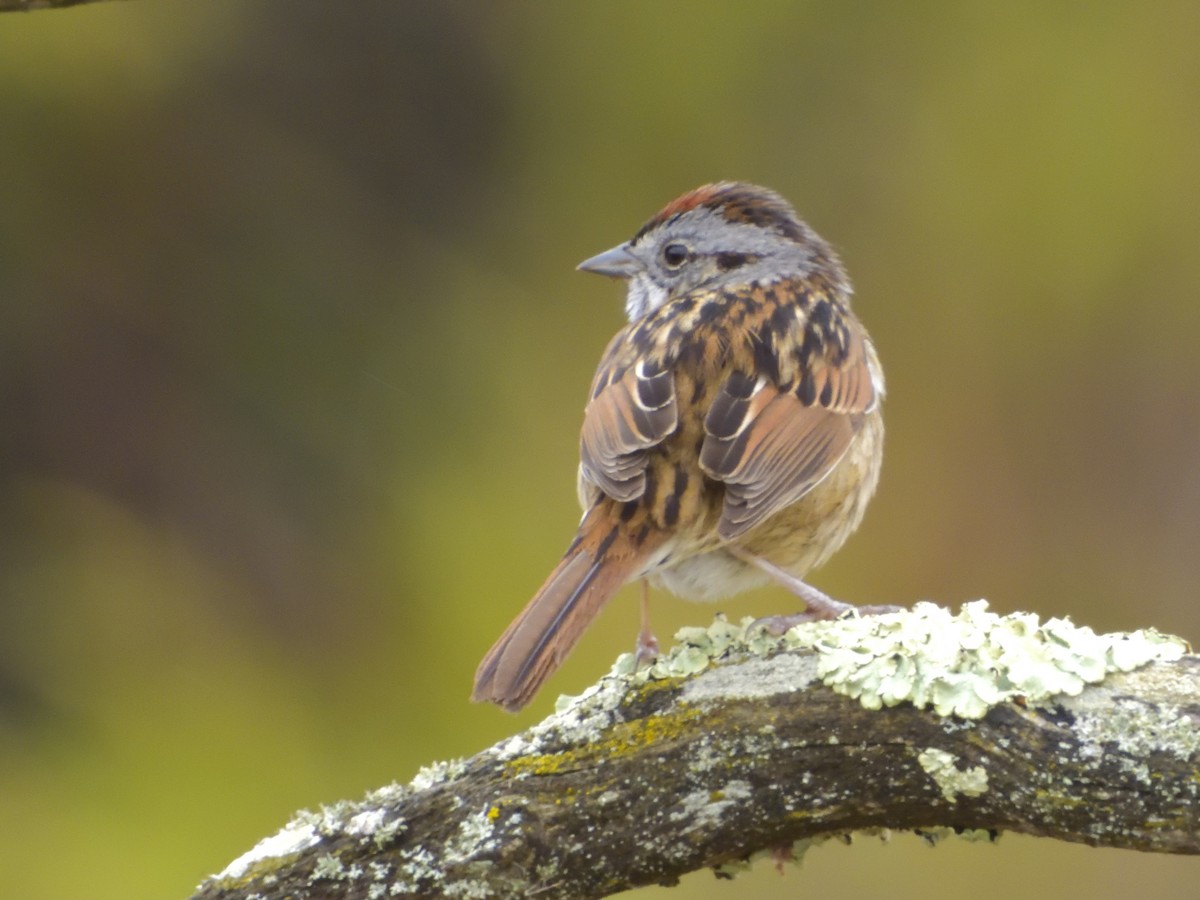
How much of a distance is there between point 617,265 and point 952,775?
2.53 metres

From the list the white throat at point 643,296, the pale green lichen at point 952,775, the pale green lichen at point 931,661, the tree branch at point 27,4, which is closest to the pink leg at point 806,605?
the pale green lichen at point 931,661

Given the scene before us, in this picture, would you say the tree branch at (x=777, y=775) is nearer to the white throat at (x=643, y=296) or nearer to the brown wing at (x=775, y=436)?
the brown wing at (x=775, y=436)

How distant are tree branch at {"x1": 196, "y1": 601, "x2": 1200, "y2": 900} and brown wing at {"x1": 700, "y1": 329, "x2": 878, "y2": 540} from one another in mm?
703

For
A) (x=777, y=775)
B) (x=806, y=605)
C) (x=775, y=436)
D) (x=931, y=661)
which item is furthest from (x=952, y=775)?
(x=775, y=436)

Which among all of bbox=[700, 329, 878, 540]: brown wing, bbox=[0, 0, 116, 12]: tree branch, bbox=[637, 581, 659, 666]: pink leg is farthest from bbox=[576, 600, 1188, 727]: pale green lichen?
bbox=[0, 0, 116, 12]: tree branch

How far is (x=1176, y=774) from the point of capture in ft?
9.23

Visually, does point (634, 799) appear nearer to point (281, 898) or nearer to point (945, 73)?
point (281, 898)

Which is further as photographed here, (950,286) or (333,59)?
(333,59)

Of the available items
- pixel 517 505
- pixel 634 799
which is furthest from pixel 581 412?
pixel 634 799

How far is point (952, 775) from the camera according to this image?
9.57 ft

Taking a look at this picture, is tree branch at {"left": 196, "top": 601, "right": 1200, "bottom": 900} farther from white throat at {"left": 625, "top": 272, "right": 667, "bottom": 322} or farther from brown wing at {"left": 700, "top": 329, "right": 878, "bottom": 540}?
white throat at {"left": 625, "top": 272, "right": 667, "bottom": 322}

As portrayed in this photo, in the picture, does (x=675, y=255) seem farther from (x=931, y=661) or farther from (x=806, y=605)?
(x=931, y=661)

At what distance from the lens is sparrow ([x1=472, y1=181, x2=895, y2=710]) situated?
3592 mm

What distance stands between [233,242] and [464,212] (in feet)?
3.00
